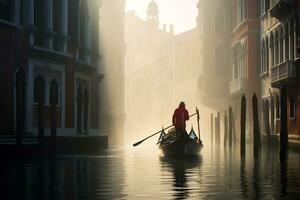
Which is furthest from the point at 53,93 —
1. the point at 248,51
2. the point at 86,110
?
the point at 248,51

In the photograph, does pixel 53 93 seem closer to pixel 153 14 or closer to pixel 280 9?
pixel 280 9

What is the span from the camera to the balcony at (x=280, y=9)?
2928 centimetres

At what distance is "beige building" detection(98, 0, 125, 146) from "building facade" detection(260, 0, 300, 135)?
32.4 feet

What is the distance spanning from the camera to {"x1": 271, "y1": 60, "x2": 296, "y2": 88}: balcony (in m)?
28.8

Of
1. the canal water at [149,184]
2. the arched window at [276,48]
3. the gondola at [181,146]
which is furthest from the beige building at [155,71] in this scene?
the canal water at [149,184]

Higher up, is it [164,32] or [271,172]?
[164,32]

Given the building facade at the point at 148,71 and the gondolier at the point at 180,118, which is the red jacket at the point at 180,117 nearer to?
the gondolier at the point at 180,118

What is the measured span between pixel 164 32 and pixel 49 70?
6191 cm

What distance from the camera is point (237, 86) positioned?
136ft

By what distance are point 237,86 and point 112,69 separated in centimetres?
805

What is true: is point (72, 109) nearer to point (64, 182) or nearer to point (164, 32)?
point (64, 182)

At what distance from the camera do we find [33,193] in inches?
392

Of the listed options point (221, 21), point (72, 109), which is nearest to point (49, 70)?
point (72, 109)

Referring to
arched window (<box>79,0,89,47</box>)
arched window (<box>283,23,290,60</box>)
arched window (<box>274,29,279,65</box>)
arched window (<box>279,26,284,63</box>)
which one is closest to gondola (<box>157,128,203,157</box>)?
arched window (<box>79,0,89,47</box>)
